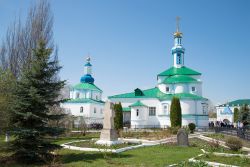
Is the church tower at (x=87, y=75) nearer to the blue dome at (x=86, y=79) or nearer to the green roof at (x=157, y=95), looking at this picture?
the blue dome at (x=86, y=79)

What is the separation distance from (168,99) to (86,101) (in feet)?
53.6

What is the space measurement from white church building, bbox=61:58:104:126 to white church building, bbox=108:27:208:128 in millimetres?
7544

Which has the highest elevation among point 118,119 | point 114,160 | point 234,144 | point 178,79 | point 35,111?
point 178,79

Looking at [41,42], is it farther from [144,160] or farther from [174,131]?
[174,131]

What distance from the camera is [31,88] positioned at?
1370cm

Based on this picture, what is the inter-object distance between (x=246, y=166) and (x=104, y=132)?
9720 millimetres

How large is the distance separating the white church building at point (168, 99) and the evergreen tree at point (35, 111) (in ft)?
102

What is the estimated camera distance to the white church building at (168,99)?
44.0 metres

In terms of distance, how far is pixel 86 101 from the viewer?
55062mm

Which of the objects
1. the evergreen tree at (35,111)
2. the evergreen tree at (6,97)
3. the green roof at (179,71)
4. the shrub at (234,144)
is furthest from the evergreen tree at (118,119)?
the evergreen tree at (6,97)

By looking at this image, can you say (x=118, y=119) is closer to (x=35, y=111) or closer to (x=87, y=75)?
(x=87, y=75)

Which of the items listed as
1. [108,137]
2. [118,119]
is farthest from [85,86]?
[108,137]

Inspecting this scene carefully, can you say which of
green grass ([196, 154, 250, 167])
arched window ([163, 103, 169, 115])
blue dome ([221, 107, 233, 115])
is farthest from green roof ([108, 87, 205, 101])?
blue dome ([221, 107, 233, 115])

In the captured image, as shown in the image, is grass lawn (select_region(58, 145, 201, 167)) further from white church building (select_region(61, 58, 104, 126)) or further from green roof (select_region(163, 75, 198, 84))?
white church building (select_region(61, 58, 104, 126))
